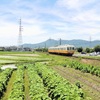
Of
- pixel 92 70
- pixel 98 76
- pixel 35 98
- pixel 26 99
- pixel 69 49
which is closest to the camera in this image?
pixel 35 98

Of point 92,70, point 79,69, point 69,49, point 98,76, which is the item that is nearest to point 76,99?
point 98,76

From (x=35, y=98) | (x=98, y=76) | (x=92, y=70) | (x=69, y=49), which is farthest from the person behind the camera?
(x=69, y=49)

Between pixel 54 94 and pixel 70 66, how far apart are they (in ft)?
91.2

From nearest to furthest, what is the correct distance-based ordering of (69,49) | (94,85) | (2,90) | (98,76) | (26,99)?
1. (26,99)
2. (2,90)
3. (94,85)
4. (98,76)
5. (69,49)

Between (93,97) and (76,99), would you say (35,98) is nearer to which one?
(76,99)

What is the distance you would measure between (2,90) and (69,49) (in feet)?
165

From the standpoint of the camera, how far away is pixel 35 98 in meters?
16.2

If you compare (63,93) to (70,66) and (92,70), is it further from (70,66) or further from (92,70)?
(70,66)

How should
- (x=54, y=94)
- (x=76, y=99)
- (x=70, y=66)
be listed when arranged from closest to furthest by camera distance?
1. (x=76, y=99)
2. (x=54, y=94)
3. (x=70, y=66)

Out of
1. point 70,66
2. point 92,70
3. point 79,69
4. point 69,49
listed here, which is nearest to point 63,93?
point 92,70

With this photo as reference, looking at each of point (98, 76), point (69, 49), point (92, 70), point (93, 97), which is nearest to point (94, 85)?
point (93, 97)

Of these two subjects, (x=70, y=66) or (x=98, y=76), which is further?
(x=70, y=66)

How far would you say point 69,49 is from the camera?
70812 millimetres

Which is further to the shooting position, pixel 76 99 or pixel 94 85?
pixel 94 85
